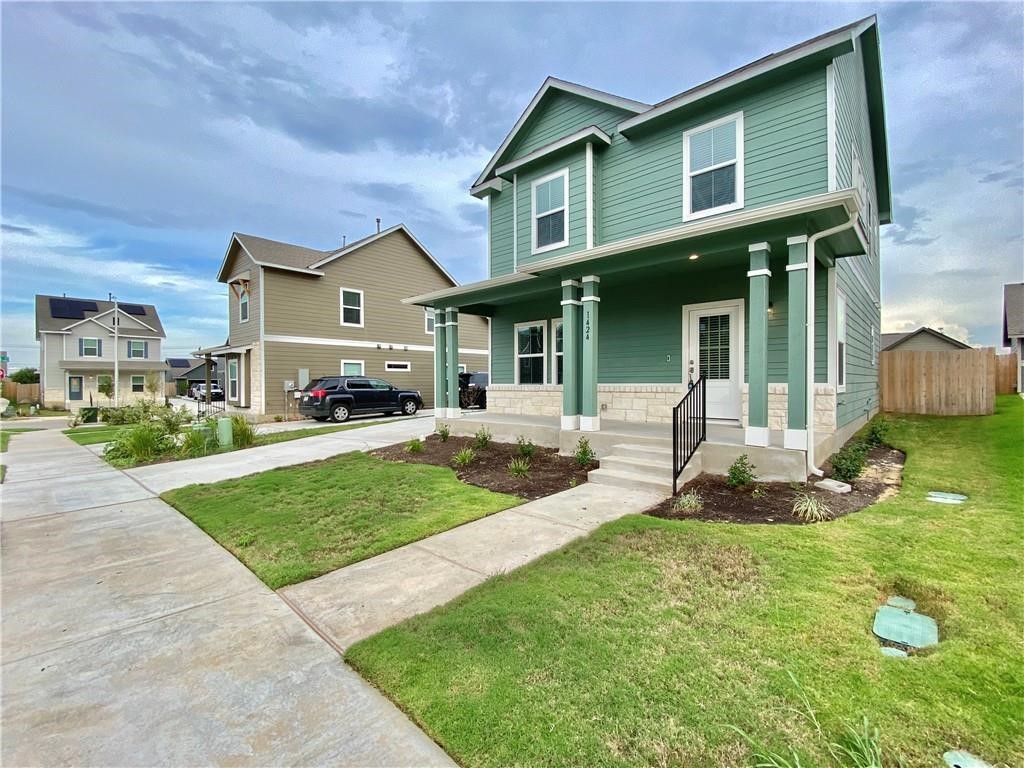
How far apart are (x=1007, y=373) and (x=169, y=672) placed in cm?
2160

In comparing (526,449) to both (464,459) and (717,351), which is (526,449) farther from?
(717,351)

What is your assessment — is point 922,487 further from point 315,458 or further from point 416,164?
point 416,164

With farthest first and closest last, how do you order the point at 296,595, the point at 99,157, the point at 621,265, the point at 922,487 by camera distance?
the point at 99,157, the point at 621,265, the point at 922,487, the point at 296,595

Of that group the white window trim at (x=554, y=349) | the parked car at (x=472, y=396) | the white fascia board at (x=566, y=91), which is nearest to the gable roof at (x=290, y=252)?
the parked car at (x=472, y=396)

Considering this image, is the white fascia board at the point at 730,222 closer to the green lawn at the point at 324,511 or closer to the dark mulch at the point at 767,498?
the dark mulch at the point at 767,498

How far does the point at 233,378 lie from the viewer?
19.5 m

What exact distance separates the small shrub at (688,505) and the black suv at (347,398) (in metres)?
13.0

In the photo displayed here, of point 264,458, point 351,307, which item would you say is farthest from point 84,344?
point 264,458

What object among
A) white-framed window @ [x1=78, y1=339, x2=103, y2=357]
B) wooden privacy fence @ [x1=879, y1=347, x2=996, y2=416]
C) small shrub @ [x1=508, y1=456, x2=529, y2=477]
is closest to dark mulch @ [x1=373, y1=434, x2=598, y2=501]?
small shrub @ [x1=508, y1=456, x2=529, y2=477]

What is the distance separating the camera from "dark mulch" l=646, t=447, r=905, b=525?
4645 millimetres

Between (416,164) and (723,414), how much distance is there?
1539cm

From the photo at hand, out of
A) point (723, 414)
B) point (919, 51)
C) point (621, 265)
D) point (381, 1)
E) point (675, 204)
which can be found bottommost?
point (723, 414)

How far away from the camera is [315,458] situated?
8.62 meters

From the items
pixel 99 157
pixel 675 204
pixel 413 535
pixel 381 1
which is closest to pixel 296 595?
pixel 413 535
